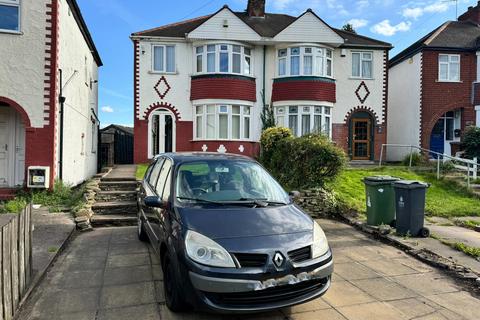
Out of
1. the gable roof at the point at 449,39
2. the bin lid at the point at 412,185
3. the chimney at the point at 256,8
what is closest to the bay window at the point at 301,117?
the chimney at the point at 256,8

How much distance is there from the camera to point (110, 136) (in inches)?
781

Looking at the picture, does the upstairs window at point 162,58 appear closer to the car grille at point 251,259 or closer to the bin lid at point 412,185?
the bin lid at point 412,185

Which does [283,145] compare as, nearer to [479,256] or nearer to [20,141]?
[479,256]

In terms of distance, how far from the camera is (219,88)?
1758cm

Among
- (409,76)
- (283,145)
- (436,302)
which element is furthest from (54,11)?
(409,76)

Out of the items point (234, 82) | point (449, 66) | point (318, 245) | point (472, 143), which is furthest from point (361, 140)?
point (318, 245)

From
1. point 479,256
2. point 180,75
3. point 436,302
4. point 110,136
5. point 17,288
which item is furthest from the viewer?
point 110,136

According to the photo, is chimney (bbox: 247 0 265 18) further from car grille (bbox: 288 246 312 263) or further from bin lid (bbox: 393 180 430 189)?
car grille (bbox: 288 246 312 263)

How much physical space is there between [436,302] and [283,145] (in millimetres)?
6769

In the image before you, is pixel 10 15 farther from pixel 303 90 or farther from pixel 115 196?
pixel 303 90

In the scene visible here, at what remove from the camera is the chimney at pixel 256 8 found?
69.8ft

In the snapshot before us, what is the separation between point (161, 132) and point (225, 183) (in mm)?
13593

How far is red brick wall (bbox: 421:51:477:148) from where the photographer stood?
19359mm

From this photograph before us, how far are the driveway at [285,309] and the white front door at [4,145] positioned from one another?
5701 mm
